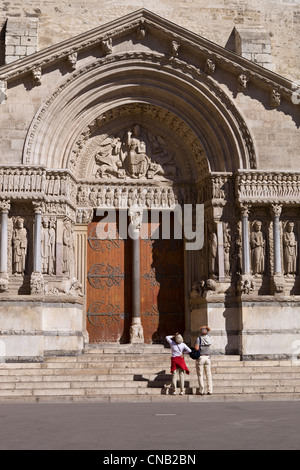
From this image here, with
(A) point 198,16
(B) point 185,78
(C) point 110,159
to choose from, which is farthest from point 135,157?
(A) point 198,16

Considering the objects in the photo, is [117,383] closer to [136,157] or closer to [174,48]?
[136,157]

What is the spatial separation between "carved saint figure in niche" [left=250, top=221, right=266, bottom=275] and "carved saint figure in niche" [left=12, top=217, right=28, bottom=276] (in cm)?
584

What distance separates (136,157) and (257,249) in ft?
14.3

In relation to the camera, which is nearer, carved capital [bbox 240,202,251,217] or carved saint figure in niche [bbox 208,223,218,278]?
carved capital [bbox 240,202,251,217]

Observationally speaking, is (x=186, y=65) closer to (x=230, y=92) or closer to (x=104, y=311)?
(x=230, y=92)

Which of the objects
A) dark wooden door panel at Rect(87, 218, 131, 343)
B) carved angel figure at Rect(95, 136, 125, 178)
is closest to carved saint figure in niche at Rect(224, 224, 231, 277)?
dark wooden door panel at Rect(87, 218, 131, 343)

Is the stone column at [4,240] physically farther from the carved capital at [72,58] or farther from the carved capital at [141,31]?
the carved capital at [141,31]

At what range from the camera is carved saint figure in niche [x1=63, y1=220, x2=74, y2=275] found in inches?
647

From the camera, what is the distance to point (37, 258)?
51.8 feet

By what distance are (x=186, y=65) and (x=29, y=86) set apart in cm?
418

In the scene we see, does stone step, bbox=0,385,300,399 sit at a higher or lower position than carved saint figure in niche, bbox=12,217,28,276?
lower

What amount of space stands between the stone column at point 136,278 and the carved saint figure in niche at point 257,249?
10.5 ft

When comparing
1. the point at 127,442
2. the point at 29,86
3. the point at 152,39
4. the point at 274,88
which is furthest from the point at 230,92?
the point at 127,442

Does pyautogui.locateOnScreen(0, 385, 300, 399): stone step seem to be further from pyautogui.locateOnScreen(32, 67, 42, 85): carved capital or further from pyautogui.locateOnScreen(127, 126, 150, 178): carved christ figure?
pyautogui.locateOnScreen(32, 67, 42, 85): carved capital
